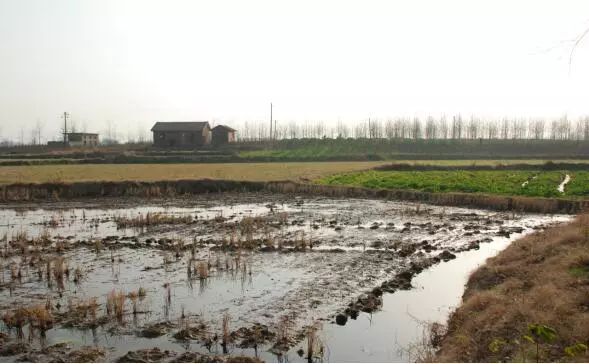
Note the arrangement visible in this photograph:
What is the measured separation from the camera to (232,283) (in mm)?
14789

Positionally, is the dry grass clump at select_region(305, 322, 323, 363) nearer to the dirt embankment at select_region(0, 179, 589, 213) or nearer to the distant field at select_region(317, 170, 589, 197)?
the dirt embankment at select_region(0, 179, 589, 213)

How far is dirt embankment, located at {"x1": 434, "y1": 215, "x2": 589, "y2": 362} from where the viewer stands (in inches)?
319

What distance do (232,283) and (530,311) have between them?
8.08 metres

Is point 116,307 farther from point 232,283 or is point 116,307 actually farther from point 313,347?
point 313,347

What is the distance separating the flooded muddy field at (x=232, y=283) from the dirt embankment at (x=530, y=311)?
1285 mm

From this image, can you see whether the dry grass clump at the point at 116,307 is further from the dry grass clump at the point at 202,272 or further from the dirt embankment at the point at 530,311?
the dirt embankment at the point at 530,311

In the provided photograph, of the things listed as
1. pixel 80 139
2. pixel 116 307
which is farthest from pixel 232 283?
pixel 80 139

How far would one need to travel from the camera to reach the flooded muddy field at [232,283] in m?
10.3

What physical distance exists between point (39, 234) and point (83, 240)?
9.85ft

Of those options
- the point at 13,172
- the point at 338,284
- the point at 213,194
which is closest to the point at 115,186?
the point at 213,194

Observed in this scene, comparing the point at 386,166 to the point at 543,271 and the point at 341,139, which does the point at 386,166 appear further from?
the point at 543,271

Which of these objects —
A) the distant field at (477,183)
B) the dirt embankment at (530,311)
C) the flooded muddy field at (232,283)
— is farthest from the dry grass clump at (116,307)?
the distant field at (477,183)

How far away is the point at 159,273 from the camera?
15.9 meters

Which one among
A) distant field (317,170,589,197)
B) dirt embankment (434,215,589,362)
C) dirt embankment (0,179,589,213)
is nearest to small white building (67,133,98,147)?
dirt embankment (0,179,589,213)
